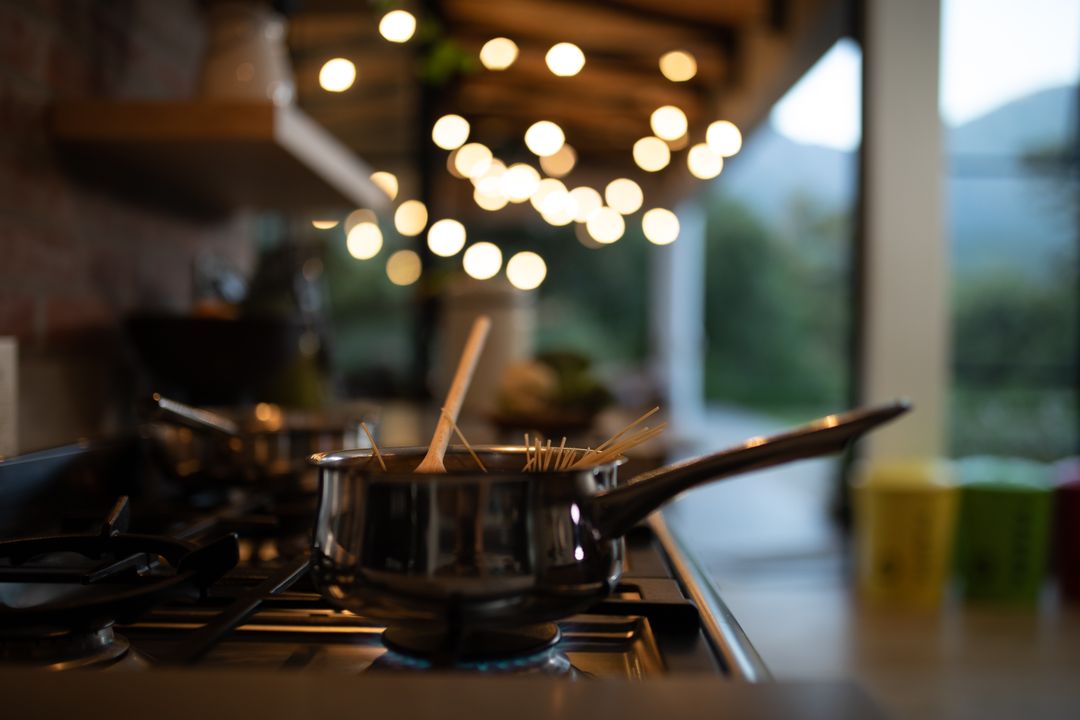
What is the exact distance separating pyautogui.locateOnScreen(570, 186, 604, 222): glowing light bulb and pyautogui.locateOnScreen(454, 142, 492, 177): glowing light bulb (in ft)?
4.14

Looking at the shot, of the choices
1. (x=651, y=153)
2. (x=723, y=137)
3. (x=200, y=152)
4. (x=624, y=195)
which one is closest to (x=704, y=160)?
(x=651, y=153)

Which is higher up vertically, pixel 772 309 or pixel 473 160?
pixel 772 309

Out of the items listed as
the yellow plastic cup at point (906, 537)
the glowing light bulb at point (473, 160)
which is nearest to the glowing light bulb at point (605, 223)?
the glowing light bulb at point (473, 160)

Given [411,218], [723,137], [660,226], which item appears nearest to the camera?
[723,137]

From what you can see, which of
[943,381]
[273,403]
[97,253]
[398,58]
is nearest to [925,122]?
[943,381]

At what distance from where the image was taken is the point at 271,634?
52 cm

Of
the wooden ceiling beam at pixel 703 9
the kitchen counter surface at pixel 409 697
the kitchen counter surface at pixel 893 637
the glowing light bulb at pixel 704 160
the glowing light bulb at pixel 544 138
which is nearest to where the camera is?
the kitchen counter surface at pixel 409 697

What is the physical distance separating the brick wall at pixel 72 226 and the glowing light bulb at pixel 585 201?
4.40 meters

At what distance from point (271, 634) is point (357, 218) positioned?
3.47 meters

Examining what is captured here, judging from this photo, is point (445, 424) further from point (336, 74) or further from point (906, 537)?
point (906, 537)

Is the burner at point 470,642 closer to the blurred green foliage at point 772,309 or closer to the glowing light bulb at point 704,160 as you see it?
the glowing light bulb at point 704,160

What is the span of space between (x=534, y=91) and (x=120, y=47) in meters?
6.74

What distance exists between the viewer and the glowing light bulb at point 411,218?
4.59 meters

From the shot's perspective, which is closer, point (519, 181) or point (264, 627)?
point (264, 627)
